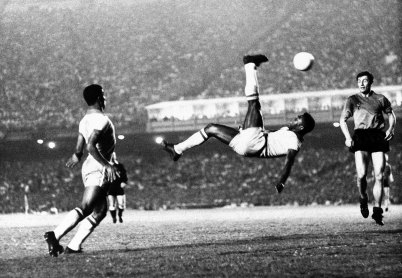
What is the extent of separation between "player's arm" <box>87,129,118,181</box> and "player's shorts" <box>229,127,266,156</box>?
1760 mm

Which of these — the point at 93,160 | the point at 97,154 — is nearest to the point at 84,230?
the point at 93,160

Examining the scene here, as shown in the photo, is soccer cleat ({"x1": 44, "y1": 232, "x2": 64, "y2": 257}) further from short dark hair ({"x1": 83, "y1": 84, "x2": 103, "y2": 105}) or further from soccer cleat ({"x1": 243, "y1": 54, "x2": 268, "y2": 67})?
soccer cleat ({"x1": 243, "y1": 54, "x2": 268, "y2": 67})

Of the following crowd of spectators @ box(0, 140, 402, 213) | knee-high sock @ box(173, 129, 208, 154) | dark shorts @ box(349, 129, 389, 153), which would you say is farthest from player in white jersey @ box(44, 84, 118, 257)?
→ crowd of spectators @ box(0, 140, 402, 213)

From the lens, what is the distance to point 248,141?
35.8 ft

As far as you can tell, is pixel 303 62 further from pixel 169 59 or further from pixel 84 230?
pixel 169 59

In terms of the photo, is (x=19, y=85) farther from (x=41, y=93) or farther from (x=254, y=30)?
(x=254, y=30)

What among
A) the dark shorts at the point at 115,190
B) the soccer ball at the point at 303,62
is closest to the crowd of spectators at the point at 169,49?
the dark shorts at the point at 115,190

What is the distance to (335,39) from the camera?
54750 mm

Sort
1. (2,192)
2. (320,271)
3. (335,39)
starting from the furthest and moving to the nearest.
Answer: (335,39) → (2,192) → (320,271)

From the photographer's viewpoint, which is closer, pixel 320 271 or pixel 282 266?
pixel 320 271

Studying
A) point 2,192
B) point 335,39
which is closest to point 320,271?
point 2,192

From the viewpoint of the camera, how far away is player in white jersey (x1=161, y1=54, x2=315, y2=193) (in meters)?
10.9

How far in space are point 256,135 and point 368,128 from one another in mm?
2879

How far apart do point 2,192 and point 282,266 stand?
3254 centimetres
